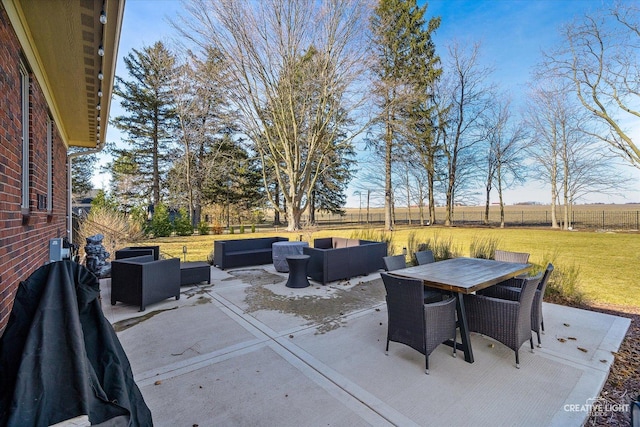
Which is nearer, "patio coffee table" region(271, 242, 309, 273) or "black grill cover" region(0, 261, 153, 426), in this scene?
"black grill cover" region(0, 261, 153, 426)

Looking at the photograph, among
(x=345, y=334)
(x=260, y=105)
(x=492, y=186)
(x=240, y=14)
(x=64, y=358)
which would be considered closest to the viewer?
(x=64, y=358)

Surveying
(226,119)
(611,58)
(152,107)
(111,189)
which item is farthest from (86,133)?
(111,189)

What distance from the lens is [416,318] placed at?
2.79m

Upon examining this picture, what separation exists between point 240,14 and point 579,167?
1777 cm

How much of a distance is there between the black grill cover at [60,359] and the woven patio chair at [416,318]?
2243mm

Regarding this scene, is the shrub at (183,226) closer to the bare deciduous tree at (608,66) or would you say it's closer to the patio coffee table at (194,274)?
the patio coffee table at (194,274)

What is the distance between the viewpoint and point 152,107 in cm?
2039

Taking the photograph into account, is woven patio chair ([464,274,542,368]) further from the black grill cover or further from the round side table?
the round side table

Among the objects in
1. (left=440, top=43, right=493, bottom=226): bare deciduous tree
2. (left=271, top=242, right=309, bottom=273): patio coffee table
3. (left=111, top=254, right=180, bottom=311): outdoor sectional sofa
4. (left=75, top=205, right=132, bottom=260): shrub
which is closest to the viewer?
(left=111, top=254, right=180, bottom=311): outdoor sectional sofa

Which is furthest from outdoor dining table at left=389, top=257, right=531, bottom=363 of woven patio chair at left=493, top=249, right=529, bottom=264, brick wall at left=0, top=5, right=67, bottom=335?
brick wall at left=0, top=5, right=67, bottom=335

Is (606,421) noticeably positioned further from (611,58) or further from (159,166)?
(159,166)

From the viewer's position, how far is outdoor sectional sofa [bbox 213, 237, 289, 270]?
732 centimetres

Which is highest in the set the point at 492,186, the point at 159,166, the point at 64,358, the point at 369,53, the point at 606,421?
the point at 369,53

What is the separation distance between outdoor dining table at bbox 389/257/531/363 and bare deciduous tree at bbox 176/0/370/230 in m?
9.44
